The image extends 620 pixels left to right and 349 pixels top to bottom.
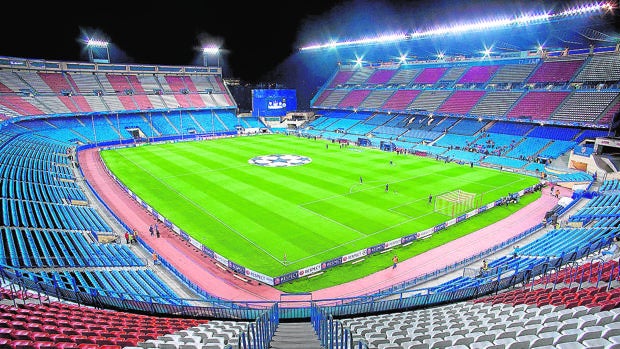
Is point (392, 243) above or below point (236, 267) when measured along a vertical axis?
above

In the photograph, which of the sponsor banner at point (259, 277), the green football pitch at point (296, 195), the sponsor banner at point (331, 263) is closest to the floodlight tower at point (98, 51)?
the green football pitch at point (296, 195)

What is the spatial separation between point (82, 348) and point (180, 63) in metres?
92.0

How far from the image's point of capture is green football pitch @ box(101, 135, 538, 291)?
25.9 metres

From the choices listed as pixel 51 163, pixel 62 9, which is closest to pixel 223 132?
Answer: pixel 62 9

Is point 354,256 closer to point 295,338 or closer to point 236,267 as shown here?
point 236,267

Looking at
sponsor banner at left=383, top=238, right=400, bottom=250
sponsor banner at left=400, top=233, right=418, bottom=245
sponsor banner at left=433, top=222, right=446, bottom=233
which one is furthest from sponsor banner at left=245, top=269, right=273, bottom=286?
sponsor banner at left=433, top=222, right=446, bottom=233

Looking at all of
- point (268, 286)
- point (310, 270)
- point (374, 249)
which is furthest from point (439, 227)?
point (268, 286)

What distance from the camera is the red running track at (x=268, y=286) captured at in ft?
68.4

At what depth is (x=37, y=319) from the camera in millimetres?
9734

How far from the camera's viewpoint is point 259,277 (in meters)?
21.3

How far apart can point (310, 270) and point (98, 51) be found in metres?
77.5

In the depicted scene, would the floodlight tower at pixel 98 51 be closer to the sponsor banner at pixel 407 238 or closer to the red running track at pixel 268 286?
the red running track at pixel 268 286

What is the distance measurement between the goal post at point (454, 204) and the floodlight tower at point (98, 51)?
244 feet

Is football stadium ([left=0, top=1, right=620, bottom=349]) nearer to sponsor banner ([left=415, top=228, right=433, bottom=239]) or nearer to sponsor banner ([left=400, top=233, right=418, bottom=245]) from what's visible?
sponsor banner ([left=415, top=228, right=433, bottom=239])
